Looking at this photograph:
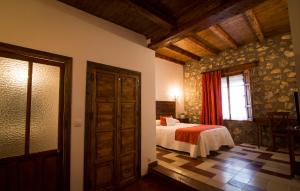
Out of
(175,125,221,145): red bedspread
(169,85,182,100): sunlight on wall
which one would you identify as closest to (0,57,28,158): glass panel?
(175,125,221,145): red bedspread

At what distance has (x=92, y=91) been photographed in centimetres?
246

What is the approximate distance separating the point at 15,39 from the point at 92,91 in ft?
3.54

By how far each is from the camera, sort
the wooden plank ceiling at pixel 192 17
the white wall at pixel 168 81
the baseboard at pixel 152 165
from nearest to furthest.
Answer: the wooden plank ceiling at pixel 192 17 < the baseboard at pixel 152 165 < the white wall at pixel 168 81

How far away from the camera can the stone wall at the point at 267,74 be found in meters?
4.30

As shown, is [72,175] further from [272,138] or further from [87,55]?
[272,138]

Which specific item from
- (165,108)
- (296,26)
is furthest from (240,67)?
(296,26)

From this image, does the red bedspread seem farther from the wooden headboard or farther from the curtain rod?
the curtain rod

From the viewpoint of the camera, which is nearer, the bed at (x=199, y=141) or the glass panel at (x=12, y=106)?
the glass panel at (x=12, y=106)

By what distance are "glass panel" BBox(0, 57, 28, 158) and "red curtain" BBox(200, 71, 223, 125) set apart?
5.32 meters

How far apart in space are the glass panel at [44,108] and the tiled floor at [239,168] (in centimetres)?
217

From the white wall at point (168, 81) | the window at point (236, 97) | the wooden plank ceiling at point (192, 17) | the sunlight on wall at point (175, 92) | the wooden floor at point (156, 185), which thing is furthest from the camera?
the sunlight on wall at point (175, 92)

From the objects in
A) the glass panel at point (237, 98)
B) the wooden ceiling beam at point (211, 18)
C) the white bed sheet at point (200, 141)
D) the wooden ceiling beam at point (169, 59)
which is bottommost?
the white bed sheet at point (200, 141)

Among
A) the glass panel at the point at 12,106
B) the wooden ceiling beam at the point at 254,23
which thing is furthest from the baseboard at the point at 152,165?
the wooden ceiling beam at the point at 254,23

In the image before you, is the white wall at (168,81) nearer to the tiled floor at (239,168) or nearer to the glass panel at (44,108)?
the tiled floor at (239,168)
